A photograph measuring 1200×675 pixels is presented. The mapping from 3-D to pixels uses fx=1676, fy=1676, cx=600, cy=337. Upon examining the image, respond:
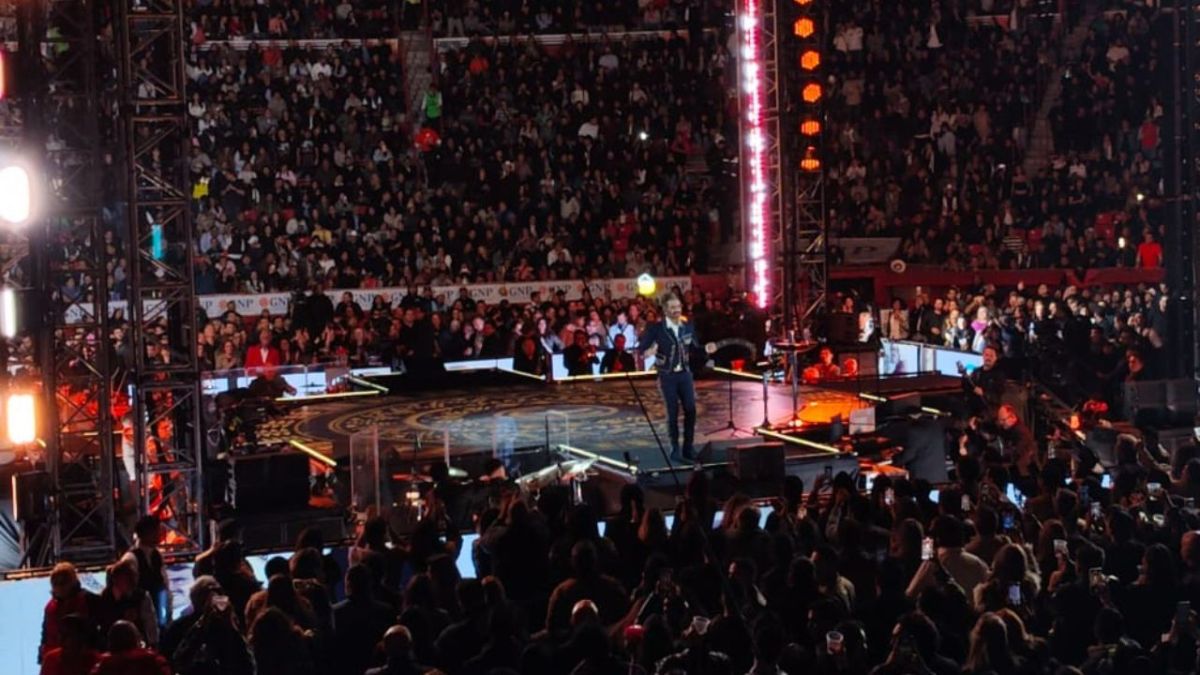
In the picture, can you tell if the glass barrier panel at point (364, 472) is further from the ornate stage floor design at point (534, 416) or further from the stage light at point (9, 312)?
the stage light at point (9, 312)

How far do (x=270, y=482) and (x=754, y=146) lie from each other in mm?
9947

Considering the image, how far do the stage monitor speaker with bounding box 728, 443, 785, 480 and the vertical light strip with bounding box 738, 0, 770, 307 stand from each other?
7.72m

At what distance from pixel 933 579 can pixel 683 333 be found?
7.66 metres

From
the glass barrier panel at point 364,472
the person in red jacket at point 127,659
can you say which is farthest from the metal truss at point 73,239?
the person in red jacket at point 127,659

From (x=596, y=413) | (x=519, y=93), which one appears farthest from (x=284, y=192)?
(x=596, y=413)

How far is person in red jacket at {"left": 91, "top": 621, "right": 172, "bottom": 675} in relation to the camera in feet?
25.5

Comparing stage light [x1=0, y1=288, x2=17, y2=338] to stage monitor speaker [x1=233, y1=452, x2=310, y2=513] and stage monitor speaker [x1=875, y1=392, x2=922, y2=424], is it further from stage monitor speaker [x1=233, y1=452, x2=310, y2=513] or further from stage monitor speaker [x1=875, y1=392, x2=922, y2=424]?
stage monitor speaker [x1=875, y1=392, x2=922, y2=424]

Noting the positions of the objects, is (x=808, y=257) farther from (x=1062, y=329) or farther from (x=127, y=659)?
(x=127, y=659)

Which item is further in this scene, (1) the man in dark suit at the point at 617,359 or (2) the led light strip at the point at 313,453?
(1) the man in dark suit at the point at 617,359

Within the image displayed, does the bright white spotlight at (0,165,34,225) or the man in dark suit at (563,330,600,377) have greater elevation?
the bright white spotlight at (0,165,34,225)

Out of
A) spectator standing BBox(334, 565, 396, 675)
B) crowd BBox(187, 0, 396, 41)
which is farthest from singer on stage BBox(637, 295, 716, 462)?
crowd BBox(187, 0, 396, 41)

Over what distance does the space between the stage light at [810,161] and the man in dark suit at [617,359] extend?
11.7ft

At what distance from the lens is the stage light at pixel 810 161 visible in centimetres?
2230

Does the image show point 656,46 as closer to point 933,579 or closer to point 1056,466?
point 1056,466
